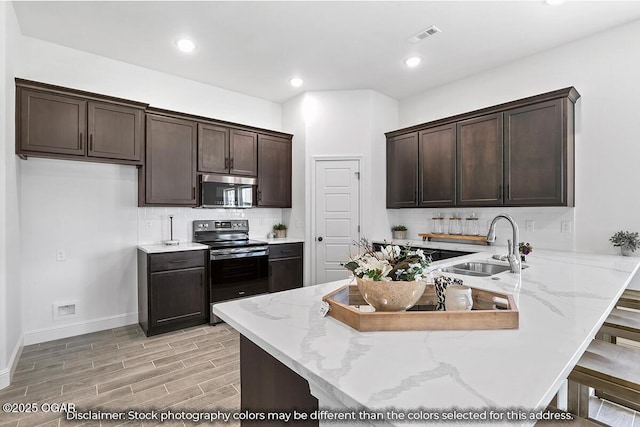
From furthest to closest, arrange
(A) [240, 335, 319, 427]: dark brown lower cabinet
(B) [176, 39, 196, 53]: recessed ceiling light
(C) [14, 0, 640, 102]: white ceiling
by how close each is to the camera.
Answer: (B) [176, 39, 196, 53]: recessed ceiling light < (C) [14, 0, 640, 102]: white ceiling < (A) [240, 335, 319, 427]: dark brown lower cabinet

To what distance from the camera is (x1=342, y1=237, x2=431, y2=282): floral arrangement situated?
114 centimetres

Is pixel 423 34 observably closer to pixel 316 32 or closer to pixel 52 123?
pixel 316 32

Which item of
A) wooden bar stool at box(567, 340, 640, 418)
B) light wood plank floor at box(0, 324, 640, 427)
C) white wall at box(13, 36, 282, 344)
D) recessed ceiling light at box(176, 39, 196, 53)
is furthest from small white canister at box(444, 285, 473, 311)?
white wall at box(13, 36, 282, 344)

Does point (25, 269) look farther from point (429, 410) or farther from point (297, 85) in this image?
point (429, 410)

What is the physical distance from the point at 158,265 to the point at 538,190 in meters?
4.00

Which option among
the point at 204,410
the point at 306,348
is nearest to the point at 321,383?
the point at 306,348

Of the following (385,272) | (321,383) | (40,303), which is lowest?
(40,303)

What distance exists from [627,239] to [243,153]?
423 centimetres

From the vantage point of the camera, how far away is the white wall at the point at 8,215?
2.33 meters

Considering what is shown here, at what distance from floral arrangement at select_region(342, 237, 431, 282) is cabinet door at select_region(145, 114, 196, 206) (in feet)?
10.3

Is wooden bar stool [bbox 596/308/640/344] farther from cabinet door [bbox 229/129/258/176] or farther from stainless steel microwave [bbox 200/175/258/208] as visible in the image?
cabinet door [bbox 229/129/258/176]

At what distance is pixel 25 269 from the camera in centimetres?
312

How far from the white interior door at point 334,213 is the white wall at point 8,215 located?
314 cm

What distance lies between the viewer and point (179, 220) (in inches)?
159
